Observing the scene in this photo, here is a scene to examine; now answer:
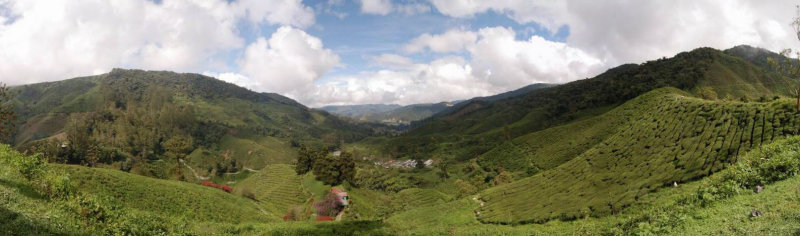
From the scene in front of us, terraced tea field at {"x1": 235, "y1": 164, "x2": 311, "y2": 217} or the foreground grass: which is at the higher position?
the foreground grass

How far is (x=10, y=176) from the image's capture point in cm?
2084

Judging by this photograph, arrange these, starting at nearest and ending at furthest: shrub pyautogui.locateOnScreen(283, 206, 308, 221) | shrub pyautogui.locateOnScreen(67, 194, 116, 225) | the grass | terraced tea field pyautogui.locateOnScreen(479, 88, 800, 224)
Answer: shrub pyautogui.locateOnScreen(67, 194, 116, 225), terraced tea field pyautogui.locateOnScreen(479, 88, 800, 224), the grass, shrub pyautogui.locateOnScreen(283, 206, 308, 221)

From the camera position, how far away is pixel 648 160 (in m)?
41.3

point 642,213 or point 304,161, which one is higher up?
point 642,213

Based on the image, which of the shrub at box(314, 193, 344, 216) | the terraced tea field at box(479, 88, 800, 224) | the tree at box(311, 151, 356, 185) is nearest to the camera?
the terraced tea field at box(479, 88, 800, 224)

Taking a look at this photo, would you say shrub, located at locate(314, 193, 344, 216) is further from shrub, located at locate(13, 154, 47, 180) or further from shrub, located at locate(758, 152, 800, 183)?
shrub, located at locate(758, 152, 800, 183)

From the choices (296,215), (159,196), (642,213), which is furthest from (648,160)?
(159,196)

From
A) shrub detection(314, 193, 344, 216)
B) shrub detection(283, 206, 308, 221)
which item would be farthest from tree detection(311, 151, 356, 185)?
shrub detection(283, 206, 308, 221)

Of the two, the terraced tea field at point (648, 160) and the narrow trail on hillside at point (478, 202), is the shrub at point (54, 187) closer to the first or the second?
the terraced tea field at point (648, 160)

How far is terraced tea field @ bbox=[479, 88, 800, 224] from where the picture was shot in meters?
31.4

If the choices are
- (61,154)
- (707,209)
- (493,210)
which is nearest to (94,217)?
(707,209)

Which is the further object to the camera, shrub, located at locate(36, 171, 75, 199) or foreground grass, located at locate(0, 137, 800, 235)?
shrub, located at locate(36, 171, 75, 199)

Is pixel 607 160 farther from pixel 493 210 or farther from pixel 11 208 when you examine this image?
pixel 11 208

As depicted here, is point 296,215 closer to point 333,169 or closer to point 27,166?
point 333,169
